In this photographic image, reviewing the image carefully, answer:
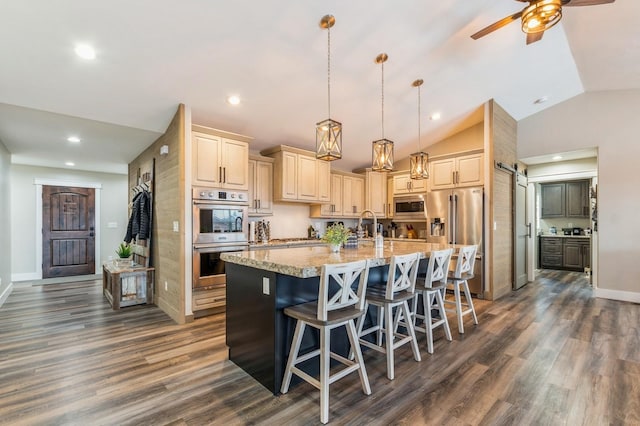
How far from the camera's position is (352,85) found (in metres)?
4.04

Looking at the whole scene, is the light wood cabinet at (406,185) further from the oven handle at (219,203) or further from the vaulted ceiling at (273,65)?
the oven handle at (219,203)

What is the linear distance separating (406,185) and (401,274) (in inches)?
154

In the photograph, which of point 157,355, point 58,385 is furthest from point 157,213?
point 58,385

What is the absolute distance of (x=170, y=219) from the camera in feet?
13.4

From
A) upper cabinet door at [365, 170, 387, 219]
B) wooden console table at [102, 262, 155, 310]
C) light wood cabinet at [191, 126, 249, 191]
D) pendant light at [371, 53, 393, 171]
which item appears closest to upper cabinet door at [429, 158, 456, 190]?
upper cabinet door at [365, 170, 387, 219]

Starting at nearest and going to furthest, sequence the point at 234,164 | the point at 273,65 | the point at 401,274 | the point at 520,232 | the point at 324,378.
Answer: the point at 324,378, the point at 401,274, the point at 273,65, the point at 234,164, the point at 520,232

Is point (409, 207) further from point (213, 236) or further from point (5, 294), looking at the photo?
point (5, 294)

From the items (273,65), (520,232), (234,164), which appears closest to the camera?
(273,65)

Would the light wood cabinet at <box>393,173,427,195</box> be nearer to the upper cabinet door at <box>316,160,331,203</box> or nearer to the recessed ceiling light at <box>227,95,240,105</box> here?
the upper cabinet door at <box>316,160,331,203</box>

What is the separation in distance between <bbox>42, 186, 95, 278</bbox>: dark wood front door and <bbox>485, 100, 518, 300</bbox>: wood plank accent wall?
8360mm

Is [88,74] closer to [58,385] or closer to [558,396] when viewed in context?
[58,385]

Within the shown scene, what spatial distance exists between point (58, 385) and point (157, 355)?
0.72 meters

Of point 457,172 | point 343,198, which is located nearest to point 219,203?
point 343,198

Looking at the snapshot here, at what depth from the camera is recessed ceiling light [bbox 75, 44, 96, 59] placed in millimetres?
Result: 2699
